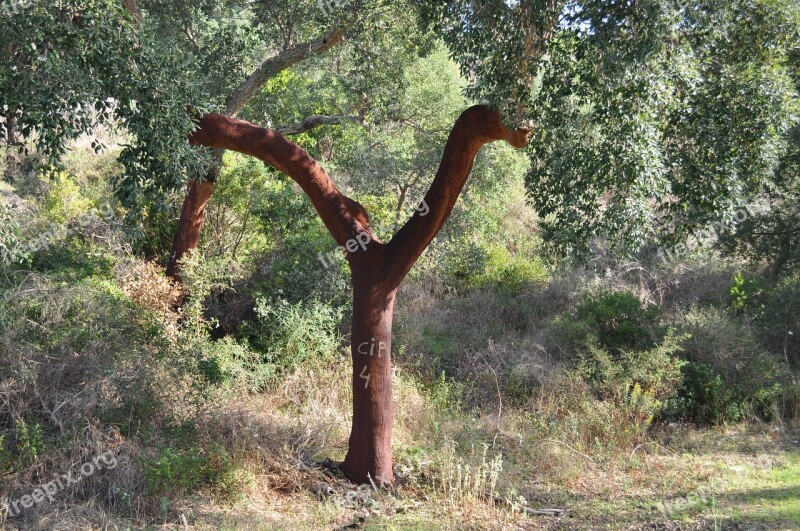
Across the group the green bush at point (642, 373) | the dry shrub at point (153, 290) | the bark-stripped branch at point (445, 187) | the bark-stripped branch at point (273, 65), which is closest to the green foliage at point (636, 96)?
the bark-stripped branch at point (445, 187)

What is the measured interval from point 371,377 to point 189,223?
5.04 metres

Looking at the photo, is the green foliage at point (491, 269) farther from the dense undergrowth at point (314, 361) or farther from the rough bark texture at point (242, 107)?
the rough bark texture at point (242, 107)

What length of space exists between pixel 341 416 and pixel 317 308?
2062 millimetres

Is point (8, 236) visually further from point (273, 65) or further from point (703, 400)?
point (703, 400)

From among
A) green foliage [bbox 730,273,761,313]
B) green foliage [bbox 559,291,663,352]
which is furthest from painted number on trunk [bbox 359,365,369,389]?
green foliage [bbox 730,273,761,313]

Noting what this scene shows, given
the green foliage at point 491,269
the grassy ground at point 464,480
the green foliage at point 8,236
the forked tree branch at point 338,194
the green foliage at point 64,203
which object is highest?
the green foliage at point 64,203

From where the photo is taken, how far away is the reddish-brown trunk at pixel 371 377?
24.2 ft

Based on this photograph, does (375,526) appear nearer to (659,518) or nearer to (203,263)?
(659,518)

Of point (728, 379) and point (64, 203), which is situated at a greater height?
point (64, 203)

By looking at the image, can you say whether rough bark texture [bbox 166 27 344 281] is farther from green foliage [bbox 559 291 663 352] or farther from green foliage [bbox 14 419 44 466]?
green foliage [bbox 559 291 663 352]

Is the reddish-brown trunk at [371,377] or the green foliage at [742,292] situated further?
the green foliage at [742,292]

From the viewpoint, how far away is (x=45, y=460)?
6.71 m

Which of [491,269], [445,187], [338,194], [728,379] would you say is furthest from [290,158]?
[491,269]

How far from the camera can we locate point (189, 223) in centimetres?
1105
